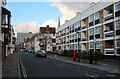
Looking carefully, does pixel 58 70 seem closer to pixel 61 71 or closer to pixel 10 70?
pixel 61 71

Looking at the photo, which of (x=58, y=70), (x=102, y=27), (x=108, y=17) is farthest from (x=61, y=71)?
(x=102, y=27)

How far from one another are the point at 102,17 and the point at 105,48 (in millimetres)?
5426

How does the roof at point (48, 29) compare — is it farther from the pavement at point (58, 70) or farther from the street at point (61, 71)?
the street at point (61, 71)

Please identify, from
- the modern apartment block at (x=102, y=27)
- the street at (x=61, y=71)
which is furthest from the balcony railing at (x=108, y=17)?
the street at (x=61, y=71)

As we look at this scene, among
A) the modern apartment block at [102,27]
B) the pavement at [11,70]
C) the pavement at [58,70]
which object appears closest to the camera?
the pavement at [11,70]

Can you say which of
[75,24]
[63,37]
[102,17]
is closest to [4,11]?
[102,17]

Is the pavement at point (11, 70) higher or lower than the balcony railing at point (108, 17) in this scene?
lower

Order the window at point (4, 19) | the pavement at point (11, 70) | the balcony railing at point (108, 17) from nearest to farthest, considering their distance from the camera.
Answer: the pavement at point (11, 70)
the window at point (4, 19)
the balcony railing at point (108, 17)

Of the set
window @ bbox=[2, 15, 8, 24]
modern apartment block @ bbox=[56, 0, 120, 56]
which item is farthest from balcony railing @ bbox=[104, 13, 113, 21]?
window @ bbox=[2, 15, 8, 24]

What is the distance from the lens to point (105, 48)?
25.1 m

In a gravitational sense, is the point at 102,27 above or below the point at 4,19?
below

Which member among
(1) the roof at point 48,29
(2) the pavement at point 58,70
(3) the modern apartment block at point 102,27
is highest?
(1) the roof at point 48,29

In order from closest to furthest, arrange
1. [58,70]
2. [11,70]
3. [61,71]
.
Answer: [61,71] < [11,70] < [58,70]

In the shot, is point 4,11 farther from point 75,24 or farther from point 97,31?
point 75,24
